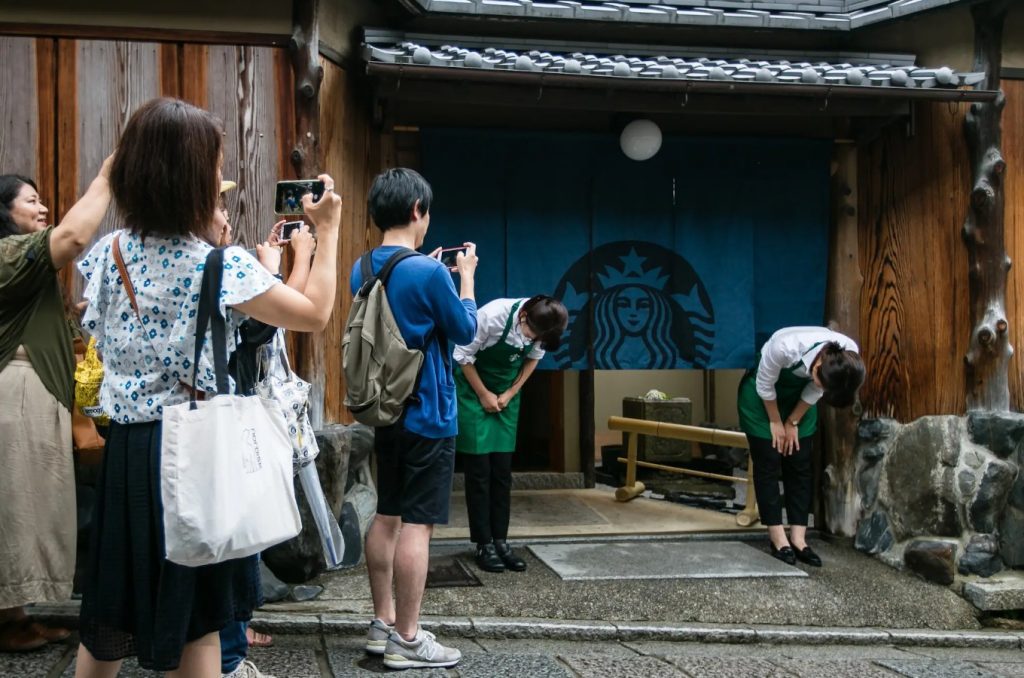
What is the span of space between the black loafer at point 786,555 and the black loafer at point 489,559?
2084 millimetres

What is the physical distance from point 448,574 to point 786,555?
8.23 ft

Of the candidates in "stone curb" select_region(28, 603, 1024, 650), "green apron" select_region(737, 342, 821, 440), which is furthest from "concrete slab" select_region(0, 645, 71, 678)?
"green apron" select_region(737, 342, 821, 440)

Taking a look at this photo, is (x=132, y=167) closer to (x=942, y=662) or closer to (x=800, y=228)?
(x=942, y=662)

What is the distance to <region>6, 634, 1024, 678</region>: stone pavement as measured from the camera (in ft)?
15.1

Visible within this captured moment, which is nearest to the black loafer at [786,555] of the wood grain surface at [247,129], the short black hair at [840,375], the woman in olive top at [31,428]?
the short black hair at [840,375]

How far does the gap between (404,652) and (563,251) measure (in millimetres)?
3907

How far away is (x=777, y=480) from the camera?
24.3ft

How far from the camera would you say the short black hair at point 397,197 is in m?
4.60

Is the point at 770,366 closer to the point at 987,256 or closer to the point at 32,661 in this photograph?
the point at 987,256

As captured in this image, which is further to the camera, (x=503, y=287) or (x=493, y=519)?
(x=503, y=287)

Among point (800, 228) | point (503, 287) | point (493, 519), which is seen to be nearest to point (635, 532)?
point (493, 519)

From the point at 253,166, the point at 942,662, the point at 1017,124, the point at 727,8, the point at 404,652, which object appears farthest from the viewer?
the point at 727,8

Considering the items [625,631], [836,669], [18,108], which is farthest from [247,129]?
[836,669]

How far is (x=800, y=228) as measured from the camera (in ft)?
26.1
